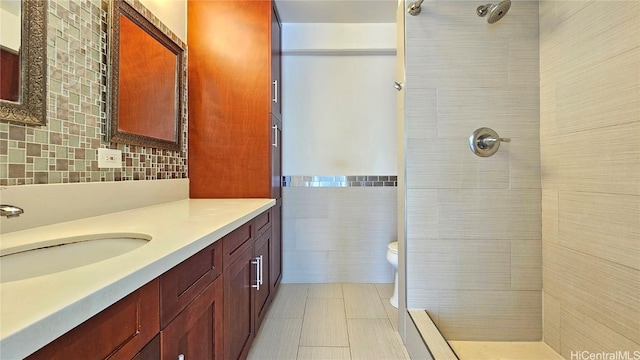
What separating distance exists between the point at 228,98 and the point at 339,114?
3.43ft

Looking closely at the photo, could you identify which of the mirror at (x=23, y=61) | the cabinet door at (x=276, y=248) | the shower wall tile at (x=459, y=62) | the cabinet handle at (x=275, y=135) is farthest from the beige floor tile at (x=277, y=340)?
the shower wall tile at (x=459, y=62)

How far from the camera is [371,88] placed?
8.86 ft

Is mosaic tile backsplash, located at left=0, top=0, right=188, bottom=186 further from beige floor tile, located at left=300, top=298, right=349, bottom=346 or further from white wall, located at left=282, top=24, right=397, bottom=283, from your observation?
white wall, located at left=282, top=24, right=397, bottom=283

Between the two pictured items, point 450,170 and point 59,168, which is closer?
point 59,168

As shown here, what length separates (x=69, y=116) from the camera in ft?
3.78

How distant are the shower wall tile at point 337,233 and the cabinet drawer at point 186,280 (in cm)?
165

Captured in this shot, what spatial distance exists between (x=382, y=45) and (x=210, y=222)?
225cm

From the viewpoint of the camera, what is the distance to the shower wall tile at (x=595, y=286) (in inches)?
43.8

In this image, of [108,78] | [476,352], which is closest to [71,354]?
[108,78]

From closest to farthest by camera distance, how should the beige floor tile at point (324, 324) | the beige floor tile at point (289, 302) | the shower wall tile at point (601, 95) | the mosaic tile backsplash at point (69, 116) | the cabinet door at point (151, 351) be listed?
the cabinet door at point (151, 351) < the mosaic tile backsplash at point (69, 116) < the shower wall tile at point (601, 95) < the beige floor tile at point (324, 324) < the beige floor tile at point (289, 302)

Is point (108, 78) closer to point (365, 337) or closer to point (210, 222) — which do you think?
point (210, 222)

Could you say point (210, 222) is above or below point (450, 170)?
below

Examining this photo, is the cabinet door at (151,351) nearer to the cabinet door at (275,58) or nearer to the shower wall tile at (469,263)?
the shower wall tile at (469,263)

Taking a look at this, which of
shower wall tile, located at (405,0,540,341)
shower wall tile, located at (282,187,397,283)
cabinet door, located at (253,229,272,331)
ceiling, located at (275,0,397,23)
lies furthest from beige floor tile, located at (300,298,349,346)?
ceiling, located at (275,0,397,23)
